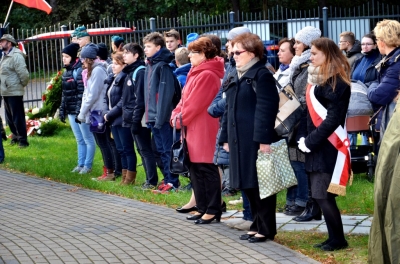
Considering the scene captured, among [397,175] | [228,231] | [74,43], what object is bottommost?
[228,231]

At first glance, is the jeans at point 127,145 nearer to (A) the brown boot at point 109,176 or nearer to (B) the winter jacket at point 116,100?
(B) the winter jacket at point 116,100

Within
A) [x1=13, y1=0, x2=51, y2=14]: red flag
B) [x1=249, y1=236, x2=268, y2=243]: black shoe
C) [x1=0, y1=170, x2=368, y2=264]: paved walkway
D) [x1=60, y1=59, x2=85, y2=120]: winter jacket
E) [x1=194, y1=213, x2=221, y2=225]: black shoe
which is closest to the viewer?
[x1=0, y1=170, x2=368, y2=264]: paved walkway

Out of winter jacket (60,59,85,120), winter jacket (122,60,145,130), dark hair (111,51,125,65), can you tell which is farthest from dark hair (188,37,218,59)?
winter jacket (60,59,85,120)

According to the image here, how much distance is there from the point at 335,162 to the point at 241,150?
0.94 m

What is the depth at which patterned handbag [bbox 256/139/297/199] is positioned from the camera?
301 inches

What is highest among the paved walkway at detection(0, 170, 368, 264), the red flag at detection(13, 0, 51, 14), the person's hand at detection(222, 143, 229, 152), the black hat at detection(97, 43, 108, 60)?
the red flag at detection(13, 0, 51, 14)

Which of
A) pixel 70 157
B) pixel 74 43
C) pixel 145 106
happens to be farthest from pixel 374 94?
pixel 70 157

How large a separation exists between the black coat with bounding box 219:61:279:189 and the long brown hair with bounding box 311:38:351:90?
0.55 meters

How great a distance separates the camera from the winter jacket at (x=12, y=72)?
1509cm

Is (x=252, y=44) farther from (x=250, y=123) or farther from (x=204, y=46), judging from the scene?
(x=204, y=46)

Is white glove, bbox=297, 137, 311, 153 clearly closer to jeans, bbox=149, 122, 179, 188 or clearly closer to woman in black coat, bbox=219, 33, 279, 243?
woman in black coat, bbox=219, 33, 279, 243

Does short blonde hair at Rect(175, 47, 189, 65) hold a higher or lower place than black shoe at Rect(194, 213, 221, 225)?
higher

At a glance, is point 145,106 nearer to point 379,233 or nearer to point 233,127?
point 233,127

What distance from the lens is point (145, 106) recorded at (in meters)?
10.7
